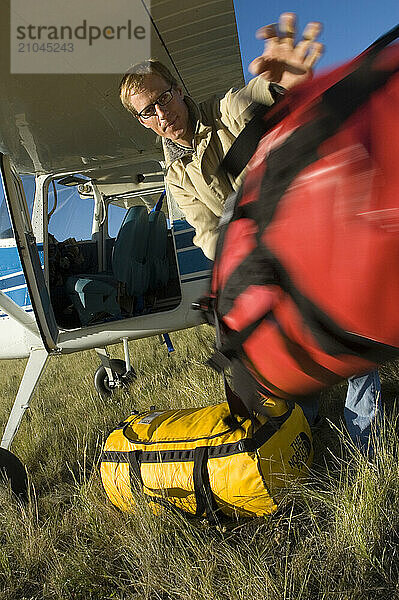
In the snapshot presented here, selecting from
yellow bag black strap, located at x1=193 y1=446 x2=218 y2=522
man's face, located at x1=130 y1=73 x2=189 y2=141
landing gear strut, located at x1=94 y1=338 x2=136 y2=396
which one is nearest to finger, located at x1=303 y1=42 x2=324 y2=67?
man's face, located at x1=130 y1=73 x2=189 y2=141

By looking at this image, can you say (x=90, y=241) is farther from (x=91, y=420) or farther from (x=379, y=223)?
(x=379, y=223)

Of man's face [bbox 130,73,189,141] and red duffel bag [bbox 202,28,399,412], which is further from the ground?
man's face [bbox 130,73,189,141]

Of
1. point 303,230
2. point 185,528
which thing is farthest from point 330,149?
point 185,528

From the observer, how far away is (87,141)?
12.5 feet

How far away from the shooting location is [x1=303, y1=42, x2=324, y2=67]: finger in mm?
1280

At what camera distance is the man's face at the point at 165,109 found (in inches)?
68.3

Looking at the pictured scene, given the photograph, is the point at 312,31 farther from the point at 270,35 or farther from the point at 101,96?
the point at 101,96

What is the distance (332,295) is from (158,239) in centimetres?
330

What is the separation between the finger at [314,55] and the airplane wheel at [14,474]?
255 cm

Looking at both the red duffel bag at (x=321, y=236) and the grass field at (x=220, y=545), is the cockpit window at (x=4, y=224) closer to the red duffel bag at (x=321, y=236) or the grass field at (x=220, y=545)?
the grass field at (x=220, y=545)

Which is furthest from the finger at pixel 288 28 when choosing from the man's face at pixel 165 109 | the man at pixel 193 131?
the man's face at pixel 165 109

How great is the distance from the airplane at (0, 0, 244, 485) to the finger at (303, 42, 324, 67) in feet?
5.43

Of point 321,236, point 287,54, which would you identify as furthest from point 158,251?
point 321,236

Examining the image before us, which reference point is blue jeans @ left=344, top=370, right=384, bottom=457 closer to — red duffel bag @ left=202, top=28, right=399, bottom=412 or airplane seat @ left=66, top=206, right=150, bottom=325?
red duffel bag @ left=202, top=28, right=399, bottom=412
